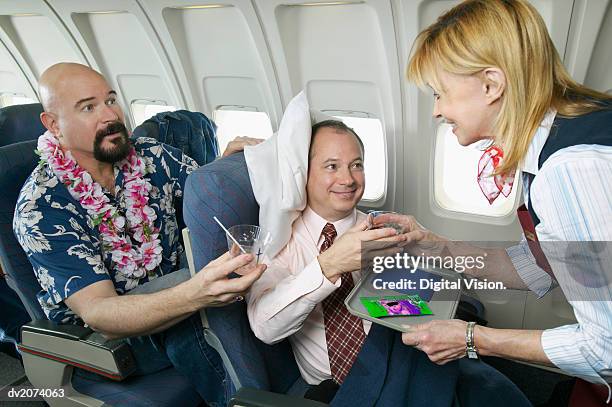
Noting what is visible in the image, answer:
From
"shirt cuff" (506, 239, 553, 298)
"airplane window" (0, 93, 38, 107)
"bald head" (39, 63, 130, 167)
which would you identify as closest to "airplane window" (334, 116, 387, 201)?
"shirt cuff" (506, 239, 553, 298)

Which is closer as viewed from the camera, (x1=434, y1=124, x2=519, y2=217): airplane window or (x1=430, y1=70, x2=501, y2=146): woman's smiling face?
(x1=430, y1=70, x2=501, y2=146): woman's smiling face

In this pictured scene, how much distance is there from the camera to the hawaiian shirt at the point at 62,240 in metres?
2.09

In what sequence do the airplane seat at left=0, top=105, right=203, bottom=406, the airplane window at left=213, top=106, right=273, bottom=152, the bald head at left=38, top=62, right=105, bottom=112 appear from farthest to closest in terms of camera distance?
the airplane window at left=213, top=106, right=273, bottom=152 < the bald head at left=38, top=62, right=105, bottom=112 < the airplane seat at left=0, top=105, right=203, bottom=406

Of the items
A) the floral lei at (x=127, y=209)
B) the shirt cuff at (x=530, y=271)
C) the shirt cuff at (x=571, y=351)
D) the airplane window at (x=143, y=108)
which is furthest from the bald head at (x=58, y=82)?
the airplane window at (x=143, y=108)

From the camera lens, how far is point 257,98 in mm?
4098

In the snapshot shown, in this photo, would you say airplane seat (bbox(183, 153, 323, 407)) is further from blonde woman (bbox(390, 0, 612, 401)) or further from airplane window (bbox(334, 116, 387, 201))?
airplane window (bbox(334, 116, 387, 201))

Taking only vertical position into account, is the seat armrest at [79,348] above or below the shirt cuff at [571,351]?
below

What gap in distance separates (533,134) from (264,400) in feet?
4.10

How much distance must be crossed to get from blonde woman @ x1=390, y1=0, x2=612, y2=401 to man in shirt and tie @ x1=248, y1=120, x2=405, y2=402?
14.7 inches

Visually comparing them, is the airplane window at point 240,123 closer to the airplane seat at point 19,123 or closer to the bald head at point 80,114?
the airplane seat at point 19,123

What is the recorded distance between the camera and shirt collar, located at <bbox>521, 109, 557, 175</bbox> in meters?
1.48

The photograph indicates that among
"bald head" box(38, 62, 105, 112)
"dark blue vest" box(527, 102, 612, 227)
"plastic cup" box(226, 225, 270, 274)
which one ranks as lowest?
"plastic cup" box(226, 225, 270, 274)

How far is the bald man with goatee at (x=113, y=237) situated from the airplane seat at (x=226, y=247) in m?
0.13

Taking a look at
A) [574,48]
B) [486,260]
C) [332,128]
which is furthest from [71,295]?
[574,48]
